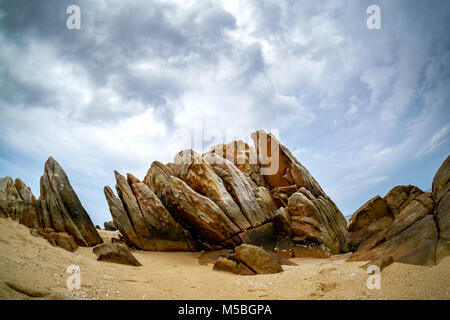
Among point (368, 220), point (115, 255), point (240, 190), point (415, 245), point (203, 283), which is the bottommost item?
point (203, 283)

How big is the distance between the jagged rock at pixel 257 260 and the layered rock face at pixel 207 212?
18.9 feet

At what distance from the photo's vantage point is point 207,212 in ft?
57.1

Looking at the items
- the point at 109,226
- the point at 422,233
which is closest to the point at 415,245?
the point at 422,233

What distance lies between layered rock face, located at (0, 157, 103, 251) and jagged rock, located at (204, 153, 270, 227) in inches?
439

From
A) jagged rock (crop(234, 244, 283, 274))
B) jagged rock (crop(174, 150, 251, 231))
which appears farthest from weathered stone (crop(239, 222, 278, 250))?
jagged rock (crop(234, 244, 283, 274))

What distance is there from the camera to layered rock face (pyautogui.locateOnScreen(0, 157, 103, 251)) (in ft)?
42.2

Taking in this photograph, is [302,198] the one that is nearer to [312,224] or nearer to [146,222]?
[312,224]

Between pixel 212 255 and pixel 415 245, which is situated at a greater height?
pixel 415 245

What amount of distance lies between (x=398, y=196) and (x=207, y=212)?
13739mm

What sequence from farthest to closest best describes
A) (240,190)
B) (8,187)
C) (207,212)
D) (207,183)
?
(8,187), (240,190), (207,183), (207,212)

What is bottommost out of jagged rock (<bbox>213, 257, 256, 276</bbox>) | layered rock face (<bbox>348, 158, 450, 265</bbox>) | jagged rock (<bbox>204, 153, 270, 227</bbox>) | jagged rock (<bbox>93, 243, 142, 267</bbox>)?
jagged rock (<bbox>213, 257, 256, 276</bbox>)

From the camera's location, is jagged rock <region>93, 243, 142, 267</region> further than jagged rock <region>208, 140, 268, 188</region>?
No

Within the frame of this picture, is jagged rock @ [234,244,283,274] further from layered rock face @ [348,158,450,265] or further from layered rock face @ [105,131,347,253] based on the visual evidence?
layered rock face @ [105,131,347,253]
